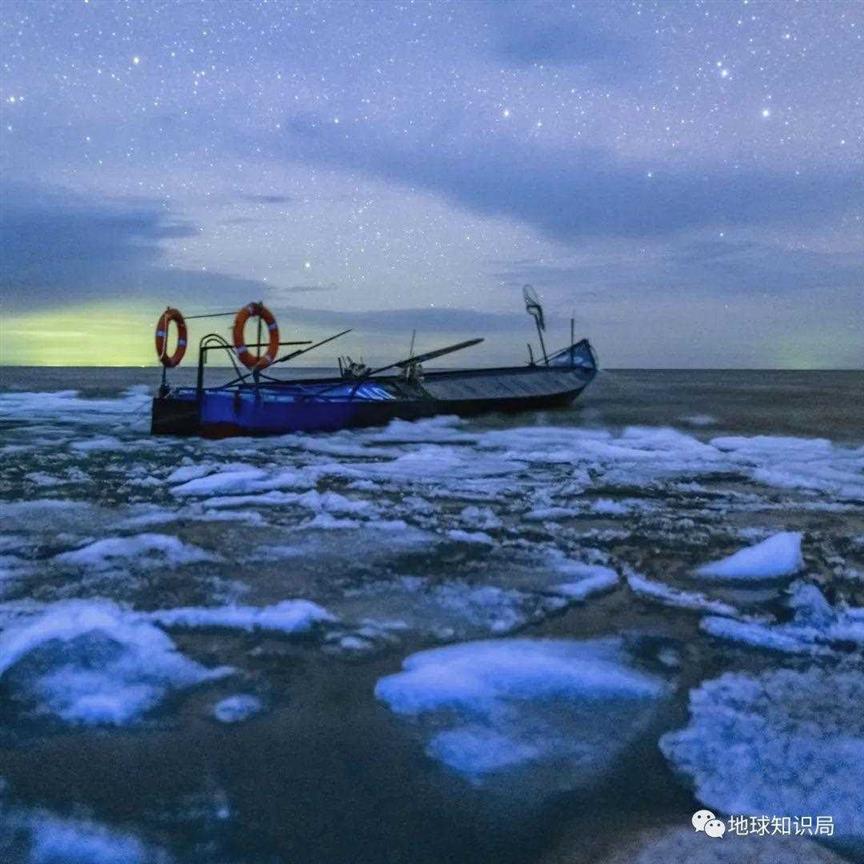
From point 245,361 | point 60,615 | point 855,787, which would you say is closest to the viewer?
point 855,787

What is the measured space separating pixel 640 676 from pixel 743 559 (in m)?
2.99

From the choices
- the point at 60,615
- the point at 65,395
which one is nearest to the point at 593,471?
the point at 60,615

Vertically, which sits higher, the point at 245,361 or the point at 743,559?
the point at 245,361

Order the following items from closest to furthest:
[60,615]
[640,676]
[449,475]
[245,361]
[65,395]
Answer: [640,676], [60,615], [449,475], [245,361], [65,395]

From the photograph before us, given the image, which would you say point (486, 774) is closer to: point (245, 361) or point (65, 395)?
point (245, 361)

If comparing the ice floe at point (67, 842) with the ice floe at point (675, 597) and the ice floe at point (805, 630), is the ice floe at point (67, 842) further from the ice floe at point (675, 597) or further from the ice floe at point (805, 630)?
the ice floe at point (675, 597)

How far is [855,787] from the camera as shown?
137 inches

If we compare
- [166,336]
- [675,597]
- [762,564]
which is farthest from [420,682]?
[166,336]

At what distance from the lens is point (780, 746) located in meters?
3.82

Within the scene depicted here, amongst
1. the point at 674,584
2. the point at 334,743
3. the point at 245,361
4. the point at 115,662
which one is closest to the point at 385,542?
the point at 674,584

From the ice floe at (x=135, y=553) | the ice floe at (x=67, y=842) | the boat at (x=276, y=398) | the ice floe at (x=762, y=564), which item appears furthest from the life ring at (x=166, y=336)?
the ice floe at (x=67, y=842)

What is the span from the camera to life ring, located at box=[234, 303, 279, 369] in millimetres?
18922

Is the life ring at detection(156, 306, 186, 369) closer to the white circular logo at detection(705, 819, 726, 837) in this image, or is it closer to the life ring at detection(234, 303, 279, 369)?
the life ring at detection(234, 303, 279, 369)

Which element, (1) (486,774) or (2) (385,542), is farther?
(2) (385,542)
